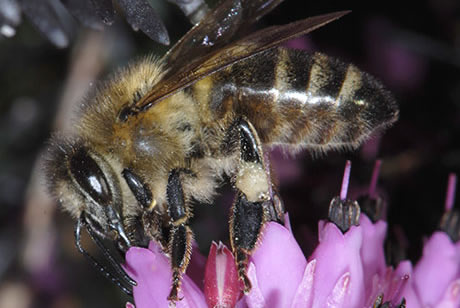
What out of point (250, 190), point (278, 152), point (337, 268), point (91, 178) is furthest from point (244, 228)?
point (278, 152)

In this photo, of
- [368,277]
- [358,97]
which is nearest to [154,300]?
[368,277]

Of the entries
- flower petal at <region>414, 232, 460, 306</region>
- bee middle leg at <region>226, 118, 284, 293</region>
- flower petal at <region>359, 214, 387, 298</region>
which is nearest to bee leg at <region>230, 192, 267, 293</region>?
bee middle leg at <region>226, 118, 284, 293</region>

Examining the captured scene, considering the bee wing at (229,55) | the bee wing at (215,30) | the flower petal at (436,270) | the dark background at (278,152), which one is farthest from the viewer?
the dark background at (278,152)

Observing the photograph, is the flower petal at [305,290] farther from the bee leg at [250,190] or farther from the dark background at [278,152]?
the dark background at [278,152]

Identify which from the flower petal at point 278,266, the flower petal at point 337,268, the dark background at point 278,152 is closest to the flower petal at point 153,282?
the flower petal at point 278,266

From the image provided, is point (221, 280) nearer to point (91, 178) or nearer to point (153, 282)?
point (153, 282)

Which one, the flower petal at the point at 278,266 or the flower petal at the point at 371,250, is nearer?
the flower petal at the point at 278,266

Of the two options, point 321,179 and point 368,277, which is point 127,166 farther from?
point 321,179
